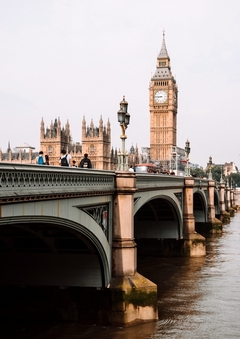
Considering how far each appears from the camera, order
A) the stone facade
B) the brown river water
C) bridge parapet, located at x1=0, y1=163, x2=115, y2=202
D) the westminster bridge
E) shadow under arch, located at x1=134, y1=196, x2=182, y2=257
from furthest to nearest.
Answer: the stone facade < shadow under arch, located at x1=134, y1=196, x2=182, y2=257 < the brown river water < the westminster bridge < bridge parapet, located at x1=0, y1=163, x2=115, y2=202

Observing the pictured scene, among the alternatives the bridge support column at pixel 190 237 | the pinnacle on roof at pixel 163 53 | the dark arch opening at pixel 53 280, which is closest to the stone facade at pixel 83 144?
the pinnacle on roof at pixel 163 53

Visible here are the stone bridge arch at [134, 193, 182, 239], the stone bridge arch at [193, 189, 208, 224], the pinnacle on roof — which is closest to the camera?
the stone bridge arch at [134, 193, 182, 239]

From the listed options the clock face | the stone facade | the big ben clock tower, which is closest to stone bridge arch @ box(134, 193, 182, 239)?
the stone facade

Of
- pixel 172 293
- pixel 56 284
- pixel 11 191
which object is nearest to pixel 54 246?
pixel 56 284

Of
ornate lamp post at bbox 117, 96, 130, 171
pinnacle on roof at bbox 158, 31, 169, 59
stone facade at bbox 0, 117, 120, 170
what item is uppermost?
pinnacle on roof at bbox 158, 31, 169, 59

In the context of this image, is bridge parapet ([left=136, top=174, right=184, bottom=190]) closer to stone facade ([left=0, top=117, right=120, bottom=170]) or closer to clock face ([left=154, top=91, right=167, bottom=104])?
stone facade ([left=0, top=117, right=120, bottom=170])

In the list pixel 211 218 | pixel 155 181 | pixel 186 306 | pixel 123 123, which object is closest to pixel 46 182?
pixel 123 123

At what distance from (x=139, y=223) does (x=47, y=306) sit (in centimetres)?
1555

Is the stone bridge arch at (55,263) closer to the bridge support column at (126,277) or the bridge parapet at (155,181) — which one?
the bridge support column at (126,277)

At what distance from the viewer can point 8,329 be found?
1530 centimetres

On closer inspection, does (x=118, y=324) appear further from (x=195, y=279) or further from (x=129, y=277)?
(x=195, y=279)

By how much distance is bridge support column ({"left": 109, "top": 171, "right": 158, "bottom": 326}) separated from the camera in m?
15.5

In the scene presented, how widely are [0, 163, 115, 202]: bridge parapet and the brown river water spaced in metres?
3.63

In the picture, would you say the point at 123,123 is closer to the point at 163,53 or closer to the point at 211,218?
the point at 211,218
